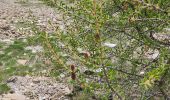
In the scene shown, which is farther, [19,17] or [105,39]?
[19,17]

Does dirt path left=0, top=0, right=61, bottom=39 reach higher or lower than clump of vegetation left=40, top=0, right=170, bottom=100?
lower

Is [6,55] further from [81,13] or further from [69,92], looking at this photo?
[81,13]

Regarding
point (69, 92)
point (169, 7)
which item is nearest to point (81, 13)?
point (169, 7)

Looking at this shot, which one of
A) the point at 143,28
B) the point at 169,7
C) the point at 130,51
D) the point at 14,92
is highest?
the point at 169,7

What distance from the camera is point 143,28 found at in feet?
21.8

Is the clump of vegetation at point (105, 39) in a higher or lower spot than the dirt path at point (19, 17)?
higher

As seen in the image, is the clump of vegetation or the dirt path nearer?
the clump of vegetation

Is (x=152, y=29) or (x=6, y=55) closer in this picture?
(x=152, y=29)

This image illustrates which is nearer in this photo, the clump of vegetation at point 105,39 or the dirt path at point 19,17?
the clump of vegetation at point 105,39

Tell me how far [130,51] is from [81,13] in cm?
149

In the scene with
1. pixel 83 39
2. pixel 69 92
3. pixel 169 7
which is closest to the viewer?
pixel 169 7

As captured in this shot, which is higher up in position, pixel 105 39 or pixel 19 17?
pixel 105 39

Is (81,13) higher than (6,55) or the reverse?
higher

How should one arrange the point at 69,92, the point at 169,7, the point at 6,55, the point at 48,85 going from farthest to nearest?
the point at 6,55
the point at 48,85
the point at 69,92
the point at 169,7
